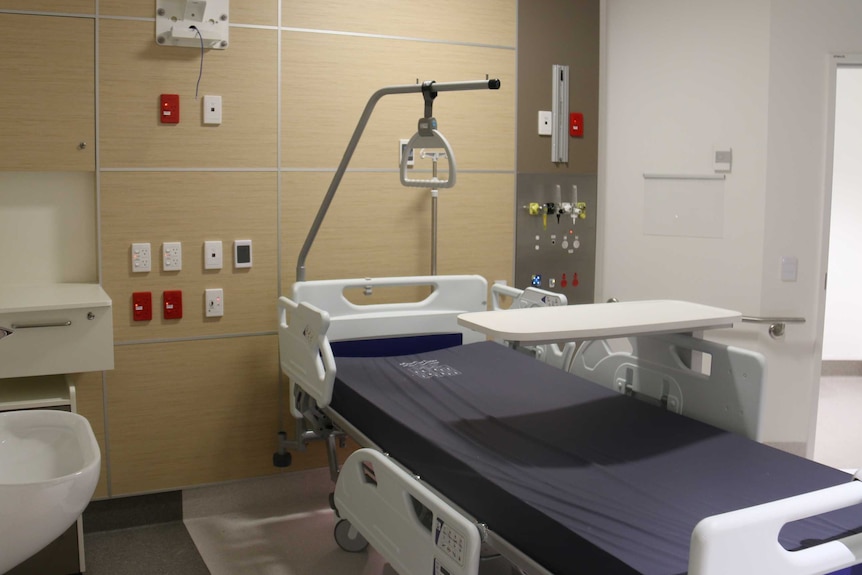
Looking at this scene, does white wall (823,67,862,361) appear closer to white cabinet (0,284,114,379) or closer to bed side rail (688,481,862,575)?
bed side rail (688,481,862,575)

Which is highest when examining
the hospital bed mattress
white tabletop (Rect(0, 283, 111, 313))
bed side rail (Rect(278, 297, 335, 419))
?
white tabletop (Rect(0, 283, 111, 313))

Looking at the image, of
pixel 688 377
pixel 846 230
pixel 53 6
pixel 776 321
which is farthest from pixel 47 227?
pixel 846 230

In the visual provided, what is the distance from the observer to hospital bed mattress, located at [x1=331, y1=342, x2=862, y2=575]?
182 centimetres

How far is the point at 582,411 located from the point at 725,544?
116 cm

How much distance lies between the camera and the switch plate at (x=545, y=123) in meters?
4.34

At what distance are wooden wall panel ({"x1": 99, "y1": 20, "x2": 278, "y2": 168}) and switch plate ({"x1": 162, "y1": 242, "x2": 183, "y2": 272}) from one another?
35 cm

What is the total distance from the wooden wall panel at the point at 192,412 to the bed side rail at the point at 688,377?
1.57m

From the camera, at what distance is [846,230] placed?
6352 mm

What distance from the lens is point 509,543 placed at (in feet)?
6.55

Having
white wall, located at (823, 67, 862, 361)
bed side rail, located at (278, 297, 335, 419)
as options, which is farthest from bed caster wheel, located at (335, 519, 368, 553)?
white wall, located at (823, 67, 862, 361)

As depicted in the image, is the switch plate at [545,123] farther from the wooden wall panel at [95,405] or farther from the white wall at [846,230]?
the white wall at [846,230]

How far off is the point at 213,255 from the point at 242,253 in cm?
13

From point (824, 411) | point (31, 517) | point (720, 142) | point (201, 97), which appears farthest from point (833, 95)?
point (31, 517)

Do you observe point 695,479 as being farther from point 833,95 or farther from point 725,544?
point 833,95
